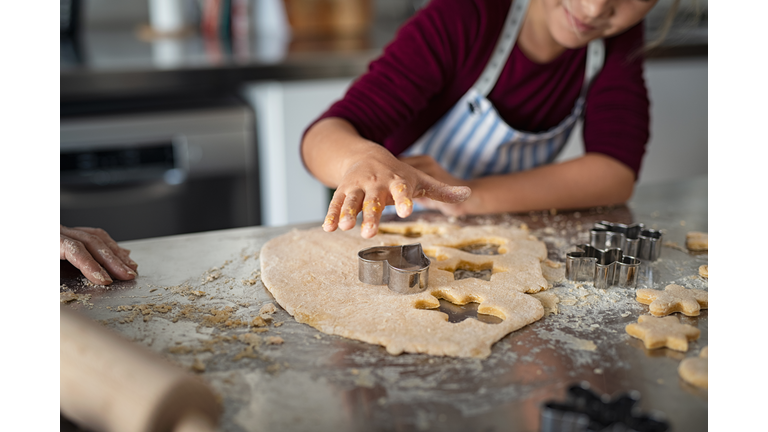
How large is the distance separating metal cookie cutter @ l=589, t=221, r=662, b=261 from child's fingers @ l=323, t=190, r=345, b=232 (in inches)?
17.1

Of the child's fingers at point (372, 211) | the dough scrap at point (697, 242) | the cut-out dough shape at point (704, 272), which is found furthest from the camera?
the dough scrap at point (697, 242)

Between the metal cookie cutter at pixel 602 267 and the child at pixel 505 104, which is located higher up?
the child at pixel 505 104

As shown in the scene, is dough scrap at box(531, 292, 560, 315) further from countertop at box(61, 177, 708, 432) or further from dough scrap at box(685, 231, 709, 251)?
dough scrap at box(685, 231, 709, 251)

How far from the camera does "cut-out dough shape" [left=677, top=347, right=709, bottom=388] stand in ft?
2.02

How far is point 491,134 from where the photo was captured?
1.36 m

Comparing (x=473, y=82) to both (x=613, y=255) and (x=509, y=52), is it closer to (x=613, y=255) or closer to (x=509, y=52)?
(x=509, y=52)

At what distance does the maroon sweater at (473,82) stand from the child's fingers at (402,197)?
35cm

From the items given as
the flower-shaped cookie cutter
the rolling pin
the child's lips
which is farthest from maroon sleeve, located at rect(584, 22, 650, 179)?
the rolling pin

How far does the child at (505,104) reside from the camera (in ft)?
3.75

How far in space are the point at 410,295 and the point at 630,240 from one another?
0.37 meters

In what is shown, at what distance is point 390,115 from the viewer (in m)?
1.18

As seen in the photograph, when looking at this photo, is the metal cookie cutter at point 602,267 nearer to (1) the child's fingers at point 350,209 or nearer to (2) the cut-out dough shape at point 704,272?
(2) the cut-out dough shape at point 704,272

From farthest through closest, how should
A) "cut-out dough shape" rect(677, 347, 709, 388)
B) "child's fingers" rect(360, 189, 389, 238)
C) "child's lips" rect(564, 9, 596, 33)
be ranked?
1. "child's lips" rect(564, 9, 596, 33)
2. "child's fingers" rect(360, 189, 389, 238)
3. "cut-out dough shape" rect(677, 347, 709, 388)

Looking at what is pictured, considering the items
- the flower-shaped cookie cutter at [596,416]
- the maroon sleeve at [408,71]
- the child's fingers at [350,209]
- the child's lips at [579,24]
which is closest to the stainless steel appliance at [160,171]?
the maroon sleeve at [408,71]
